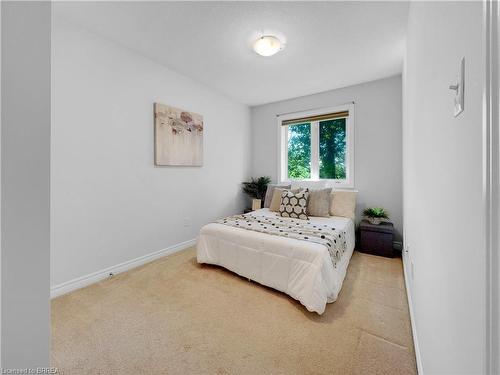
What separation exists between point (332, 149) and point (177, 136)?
248 centimetres

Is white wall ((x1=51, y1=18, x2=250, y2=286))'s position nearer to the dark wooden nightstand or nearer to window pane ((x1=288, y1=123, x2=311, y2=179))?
window pane ((x1=288, y1=123, x2=311, y2=179))

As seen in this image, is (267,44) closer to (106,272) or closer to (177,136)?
(177,136)

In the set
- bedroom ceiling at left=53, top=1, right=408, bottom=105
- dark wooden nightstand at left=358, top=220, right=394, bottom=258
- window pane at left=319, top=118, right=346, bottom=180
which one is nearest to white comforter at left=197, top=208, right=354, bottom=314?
dark wooden nightstand at left=358, top=220, right=394, bottom=258

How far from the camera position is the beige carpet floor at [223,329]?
129 centimetres

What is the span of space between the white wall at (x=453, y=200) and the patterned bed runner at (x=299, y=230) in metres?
0.94

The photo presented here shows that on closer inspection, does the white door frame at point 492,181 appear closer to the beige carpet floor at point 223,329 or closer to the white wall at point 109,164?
the beige carpet floor at point 223,329

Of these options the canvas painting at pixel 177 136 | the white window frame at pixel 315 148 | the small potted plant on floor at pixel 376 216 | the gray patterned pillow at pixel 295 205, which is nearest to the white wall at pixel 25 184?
the canvas painting at pixel 177 136

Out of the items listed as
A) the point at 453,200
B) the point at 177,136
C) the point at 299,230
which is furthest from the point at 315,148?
the point at 453,200

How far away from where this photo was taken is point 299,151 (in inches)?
160

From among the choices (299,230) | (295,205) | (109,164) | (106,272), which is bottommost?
(106,272)

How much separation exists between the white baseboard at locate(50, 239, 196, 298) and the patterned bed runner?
901 millimetres

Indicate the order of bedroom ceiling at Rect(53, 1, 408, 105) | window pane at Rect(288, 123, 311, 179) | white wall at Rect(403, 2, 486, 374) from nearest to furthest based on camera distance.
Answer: white wall at Rect(403, 2, 486, 374) → bedroom ceiling at Rect(53, 1, 408, 105) → window pane at Rect(288, 123, 311, 179)

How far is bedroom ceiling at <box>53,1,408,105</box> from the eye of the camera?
6.13 feet

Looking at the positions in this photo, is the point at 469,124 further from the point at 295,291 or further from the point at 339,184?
the point at 339,184
